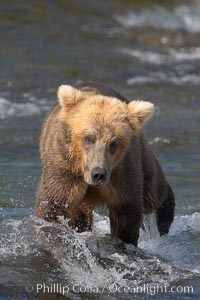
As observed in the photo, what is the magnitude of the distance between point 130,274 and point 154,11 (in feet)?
54.7

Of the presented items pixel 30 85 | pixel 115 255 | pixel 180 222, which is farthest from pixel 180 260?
pixel 30 85

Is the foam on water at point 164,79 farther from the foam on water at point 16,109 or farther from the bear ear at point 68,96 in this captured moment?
the bear ear at point 68,96

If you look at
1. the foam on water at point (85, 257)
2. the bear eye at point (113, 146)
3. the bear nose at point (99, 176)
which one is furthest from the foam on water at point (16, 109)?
the bear nose at point (99, 176)

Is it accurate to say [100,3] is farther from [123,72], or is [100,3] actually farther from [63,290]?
[63,290]

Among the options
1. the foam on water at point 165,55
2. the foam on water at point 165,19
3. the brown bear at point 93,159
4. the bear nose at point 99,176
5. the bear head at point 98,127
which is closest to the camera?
the bear nose at point 99,176

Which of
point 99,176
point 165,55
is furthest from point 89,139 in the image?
point 165,55

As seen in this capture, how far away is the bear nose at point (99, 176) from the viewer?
21.2ft

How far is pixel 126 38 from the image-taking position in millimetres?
21000

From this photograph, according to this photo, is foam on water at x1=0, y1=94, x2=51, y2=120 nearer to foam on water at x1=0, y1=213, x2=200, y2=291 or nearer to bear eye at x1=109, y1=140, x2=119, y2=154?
foam on water at x1=0, y1=213, x2=200, y2=291

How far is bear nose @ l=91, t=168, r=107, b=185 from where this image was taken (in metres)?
6.46

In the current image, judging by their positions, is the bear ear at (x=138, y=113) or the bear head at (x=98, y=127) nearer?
the bear head at (x=98, y=127)

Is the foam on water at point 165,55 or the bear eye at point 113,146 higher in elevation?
the foam on water at point 165,55

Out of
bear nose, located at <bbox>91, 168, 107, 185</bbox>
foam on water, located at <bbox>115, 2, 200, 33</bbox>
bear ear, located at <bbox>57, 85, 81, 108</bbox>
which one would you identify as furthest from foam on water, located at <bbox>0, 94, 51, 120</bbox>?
foam on water, located at <bbox>115, 2, 200, 33</bbox>

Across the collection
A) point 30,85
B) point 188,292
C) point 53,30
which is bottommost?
point 188,292
